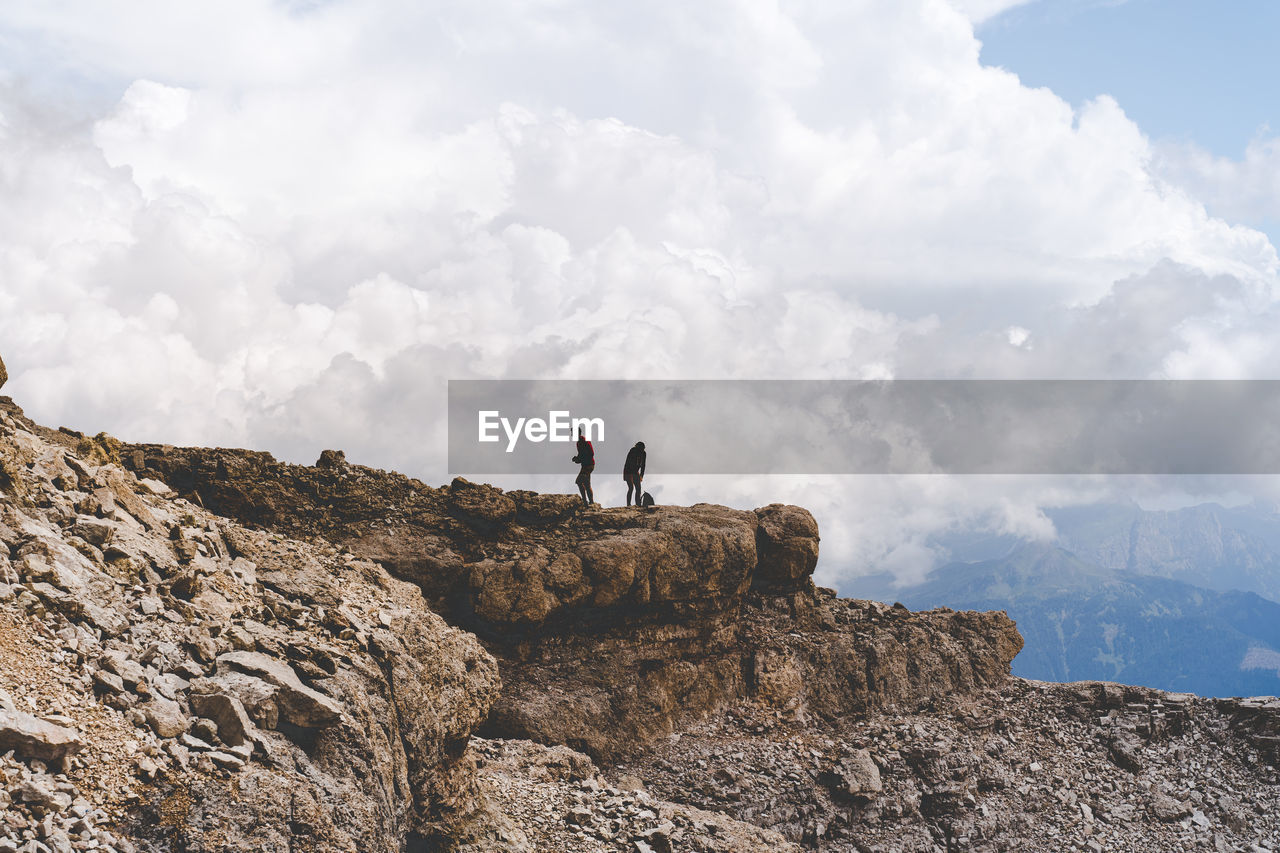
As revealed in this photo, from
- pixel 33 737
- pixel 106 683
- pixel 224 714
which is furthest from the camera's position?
pixel 224 714

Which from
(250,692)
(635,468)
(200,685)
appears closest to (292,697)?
(250,692)

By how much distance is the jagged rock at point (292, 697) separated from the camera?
17250 mm

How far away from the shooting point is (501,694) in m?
31.4

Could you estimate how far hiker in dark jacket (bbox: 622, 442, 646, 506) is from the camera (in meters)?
36.2

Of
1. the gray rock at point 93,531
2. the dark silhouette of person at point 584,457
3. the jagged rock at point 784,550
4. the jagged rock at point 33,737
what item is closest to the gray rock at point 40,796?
the jagged rock at point 33,737

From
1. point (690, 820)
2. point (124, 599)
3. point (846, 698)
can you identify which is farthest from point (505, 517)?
point (124, 599)

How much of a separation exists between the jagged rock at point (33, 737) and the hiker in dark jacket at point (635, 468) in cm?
2412

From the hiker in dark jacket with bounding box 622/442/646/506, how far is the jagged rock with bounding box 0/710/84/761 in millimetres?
24119

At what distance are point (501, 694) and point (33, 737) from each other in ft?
63.1

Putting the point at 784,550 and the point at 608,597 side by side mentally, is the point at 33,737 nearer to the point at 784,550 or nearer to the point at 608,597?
the point at 608,597

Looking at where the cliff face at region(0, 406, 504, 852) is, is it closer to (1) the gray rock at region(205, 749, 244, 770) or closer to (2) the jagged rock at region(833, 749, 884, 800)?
(1) the gray rock at region(205, 749, 244, 770)

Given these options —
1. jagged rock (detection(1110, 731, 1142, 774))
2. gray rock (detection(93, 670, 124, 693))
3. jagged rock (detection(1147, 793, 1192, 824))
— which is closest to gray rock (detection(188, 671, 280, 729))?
gray rock (detection(93, 670, 124, 693))

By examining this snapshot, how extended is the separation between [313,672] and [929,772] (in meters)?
23.3

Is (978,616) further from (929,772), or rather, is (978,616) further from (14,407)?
(14,407)
